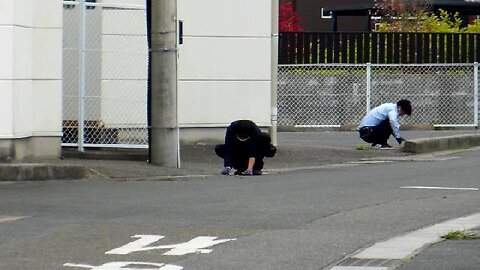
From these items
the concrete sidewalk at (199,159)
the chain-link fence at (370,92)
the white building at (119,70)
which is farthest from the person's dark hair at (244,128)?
the chain-link fence at (370,92)

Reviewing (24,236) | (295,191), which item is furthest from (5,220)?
(295,191)

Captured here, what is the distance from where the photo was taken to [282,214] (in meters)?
12.2

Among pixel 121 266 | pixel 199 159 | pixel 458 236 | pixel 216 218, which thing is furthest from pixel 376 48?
pixel 121 266

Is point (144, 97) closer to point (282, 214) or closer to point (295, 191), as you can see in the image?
point (295, 191)

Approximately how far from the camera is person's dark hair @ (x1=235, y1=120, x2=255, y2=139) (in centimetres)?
1738

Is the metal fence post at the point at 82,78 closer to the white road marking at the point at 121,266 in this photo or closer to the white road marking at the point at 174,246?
the white road marking at the point at 174,246

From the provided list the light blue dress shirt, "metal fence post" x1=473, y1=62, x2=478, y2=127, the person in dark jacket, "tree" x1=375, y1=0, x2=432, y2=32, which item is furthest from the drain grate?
"tree" x1=375, y1=0, x2=432, y2=32

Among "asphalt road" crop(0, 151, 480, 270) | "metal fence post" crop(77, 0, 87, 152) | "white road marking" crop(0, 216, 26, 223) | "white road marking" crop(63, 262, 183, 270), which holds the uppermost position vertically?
"metal fence post" crop(77, 0, 87, 152)

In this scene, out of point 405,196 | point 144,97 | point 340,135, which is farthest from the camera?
point 340,135

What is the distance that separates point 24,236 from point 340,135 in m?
17.6

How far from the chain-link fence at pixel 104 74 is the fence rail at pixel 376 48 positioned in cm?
1322

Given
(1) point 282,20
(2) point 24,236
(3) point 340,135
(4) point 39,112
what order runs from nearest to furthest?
(2) point 24,236 → (4) point 39,112 → (3) point 340,135 → (1) point 282,20

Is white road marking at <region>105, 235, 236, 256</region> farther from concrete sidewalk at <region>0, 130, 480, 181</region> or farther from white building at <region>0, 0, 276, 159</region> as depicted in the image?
white building at <region>0, 0, 276, 159</region>

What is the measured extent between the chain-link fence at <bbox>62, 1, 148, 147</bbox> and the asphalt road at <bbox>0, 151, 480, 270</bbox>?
3.05m
